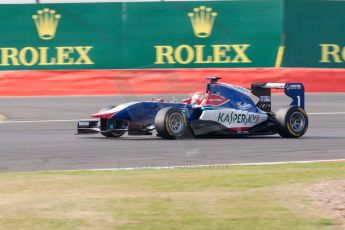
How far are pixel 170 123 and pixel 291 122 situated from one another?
2.19 meters

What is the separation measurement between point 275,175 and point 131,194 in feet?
6.32

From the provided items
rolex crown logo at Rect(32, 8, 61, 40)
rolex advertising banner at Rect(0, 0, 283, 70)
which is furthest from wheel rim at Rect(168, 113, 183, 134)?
rolex crown logo at Rect(32, 8, 61, 40)

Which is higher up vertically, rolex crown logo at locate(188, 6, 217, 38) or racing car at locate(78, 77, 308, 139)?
rolex crown logo at locate(188, 6, 217, 38)

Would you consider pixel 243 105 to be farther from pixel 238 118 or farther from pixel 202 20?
pixel 202 20

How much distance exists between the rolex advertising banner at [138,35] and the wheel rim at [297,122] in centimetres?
744

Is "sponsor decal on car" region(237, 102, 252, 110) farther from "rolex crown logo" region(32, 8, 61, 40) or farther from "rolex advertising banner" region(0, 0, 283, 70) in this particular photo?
"rolex crown logo" region(32, 8, 61, 40)

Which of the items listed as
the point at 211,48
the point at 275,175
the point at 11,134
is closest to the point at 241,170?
the point at 275,175

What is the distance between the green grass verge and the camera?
22.3 ft

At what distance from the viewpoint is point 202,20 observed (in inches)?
894

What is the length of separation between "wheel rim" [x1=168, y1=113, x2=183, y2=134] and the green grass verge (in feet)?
14.0

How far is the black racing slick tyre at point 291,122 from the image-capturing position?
48.0 feet

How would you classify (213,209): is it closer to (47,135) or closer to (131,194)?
(131,194)

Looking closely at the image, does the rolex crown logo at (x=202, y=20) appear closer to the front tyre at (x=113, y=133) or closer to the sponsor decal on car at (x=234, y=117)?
the sponsor decal on car at (x=234, y=117)

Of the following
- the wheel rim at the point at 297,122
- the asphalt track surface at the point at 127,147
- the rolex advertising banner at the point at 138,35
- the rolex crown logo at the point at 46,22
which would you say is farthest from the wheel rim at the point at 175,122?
the rolex crown logo at the point at 46,22
